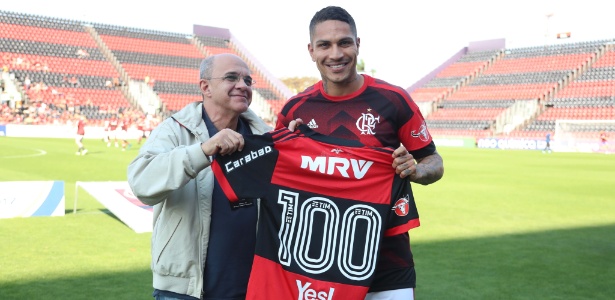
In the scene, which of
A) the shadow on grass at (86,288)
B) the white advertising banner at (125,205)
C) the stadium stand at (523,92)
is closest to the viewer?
the shadow on grass at (86,288)

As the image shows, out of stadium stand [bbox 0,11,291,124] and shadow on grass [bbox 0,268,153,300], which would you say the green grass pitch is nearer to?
shadow on grass [bbox 0,268,153,300]

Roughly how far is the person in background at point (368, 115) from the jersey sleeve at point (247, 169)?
21cm

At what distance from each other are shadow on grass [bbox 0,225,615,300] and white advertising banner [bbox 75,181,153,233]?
8.29 ft

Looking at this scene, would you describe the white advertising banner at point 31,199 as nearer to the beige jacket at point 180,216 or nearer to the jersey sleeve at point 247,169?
the beige jacket at point 180,216

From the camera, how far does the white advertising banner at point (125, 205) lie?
9.39m

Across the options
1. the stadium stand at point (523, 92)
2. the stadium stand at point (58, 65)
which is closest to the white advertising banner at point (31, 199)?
the stadium stand at point (58, 65)

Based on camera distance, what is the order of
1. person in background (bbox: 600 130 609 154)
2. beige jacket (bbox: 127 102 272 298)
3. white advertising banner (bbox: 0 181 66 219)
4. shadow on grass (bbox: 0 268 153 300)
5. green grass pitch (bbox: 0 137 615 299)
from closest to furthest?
1. beige jacket (bbox: 127 102 272 298)
2. shadow on grass (bbox: 0 268 153 300)
3. green grass pitch (bbox: 0 137 615 299)
4. white advertising banner (bbox: 0 181 66 219)
5. person in background (bbox: 600 130 609 154)

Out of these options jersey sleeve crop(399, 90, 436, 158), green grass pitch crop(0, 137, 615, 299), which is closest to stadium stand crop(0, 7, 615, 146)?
green grass pitch crop(0, 137, 615, 299)

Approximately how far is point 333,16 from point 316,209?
3.18 feet

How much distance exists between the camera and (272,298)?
3021 mm

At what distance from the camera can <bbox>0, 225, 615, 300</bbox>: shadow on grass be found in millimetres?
6145

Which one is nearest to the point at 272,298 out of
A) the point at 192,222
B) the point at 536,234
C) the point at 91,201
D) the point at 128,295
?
the point at 192,222

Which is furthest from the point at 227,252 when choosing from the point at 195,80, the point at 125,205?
the point at 195,80

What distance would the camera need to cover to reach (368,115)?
125 inches
